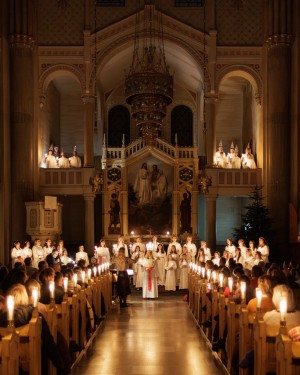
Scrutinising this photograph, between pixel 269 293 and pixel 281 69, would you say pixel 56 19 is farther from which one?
pixel 269 293

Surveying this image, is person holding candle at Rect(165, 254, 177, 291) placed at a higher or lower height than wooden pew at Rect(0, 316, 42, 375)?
lower

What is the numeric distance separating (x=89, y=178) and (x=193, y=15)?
333 inches

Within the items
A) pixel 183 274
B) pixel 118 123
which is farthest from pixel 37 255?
pixel 118 123

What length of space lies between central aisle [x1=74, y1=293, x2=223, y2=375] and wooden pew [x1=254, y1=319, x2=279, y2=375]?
211cm

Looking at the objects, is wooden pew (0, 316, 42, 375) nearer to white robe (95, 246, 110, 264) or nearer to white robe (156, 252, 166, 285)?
white robe (156, 252, 166, 285)

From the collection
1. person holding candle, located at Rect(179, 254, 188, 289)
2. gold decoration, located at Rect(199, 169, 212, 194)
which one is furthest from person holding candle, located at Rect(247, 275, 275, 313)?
gold decoration, located at Rect(199, 169, 212, 194)

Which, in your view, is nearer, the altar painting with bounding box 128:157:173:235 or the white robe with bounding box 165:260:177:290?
the white robe with bounding box 165:260:177:290

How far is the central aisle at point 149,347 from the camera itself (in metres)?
8.70

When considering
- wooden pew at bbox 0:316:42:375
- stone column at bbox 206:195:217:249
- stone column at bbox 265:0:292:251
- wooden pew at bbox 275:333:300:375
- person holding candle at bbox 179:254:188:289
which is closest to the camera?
wooden pew at bbox 275:333:300:375

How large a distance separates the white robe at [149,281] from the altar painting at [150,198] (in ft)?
27.2

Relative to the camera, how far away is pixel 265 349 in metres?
6.47

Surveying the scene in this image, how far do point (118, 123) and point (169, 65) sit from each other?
15.8 ft

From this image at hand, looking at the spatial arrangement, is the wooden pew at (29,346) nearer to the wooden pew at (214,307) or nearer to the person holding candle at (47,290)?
the person holding candle at (47,290)

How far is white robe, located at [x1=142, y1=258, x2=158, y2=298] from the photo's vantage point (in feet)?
58.2
